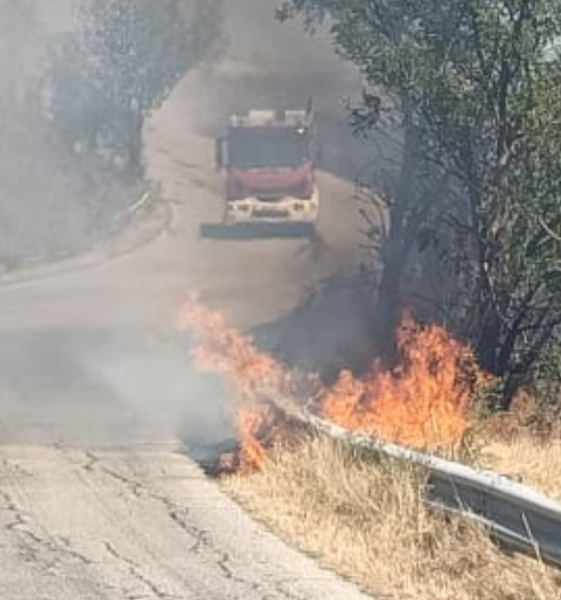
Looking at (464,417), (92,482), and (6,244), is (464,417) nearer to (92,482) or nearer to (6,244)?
(92,482)

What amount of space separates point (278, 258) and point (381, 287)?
1305cm

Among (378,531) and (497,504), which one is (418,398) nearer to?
(378,531)

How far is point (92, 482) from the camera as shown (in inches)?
479

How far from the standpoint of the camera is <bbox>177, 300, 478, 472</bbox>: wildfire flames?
13.2 metres

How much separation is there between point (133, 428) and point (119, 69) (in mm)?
27976

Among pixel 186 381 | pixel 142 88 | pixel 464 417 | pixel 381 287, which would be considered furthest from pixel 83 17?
pixel 464 417

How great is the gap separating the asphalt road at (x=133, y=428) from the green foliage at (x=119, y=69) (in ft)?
13.9

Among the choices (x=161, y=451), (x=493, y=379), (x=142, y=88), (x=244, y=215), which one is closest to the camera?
(x=161, y=451)

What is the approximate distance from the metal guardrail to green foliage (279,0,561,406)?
5927 mm

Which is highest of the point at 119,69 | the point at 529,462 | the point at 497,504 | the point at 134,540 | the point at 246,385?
the point at 497,504

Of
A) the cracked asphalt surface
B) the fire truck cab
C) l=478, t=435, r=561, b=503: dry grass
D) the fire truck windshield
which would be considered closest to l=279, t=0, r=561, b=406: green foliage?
l=478, t=435, r=561, b=503: dry grass

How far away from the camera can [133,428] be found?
15.2m

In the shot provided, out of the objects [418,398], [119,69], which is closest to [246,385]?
[418,398]

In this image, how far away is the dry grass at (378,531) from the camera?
888 cm
